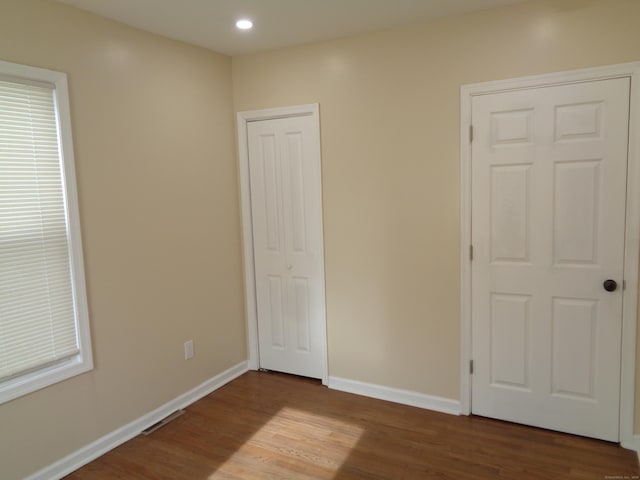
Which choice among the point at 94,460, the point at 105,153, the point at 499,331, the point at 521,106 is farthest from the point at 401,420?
the point at 105,153

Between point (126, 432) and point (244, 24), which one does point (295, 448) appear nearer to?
point (126, 432)

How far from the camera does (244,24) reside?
2770 millimetres

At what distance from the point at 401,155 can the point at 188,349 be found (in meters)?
2.08

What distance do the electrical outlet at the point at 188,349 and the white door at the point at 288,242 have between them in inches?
26.5

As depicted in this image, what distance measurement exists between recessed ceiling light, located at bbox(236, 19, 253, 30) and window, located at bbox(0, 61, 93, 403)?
1082 millimetres

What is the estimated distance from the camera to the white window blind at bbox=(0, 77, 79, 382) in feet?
7.14

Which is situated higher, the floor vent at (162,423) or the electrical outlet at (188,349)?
the electrical outlet at (188,349)

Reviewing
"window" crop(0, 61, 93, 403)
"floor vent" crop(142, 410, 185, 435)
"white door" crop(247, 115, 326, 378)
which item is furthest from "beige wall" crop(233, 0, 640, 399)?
"window" crop(0, 61, 93, 403)

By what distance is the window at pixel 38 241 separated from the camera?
2178mm

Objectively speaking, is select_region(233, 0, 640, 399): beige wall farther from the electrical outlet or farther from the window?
the window

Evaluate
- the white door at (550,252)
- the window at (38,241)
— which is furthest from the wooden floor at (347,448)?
the window at (38,241)

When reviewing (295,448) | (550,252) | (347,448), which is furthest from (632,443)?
(295,448)

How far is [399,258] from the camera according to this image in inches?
120

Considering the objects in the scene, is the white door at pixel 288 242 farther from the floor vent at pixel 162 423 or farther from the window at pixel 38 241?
the window at pixel 38 241
